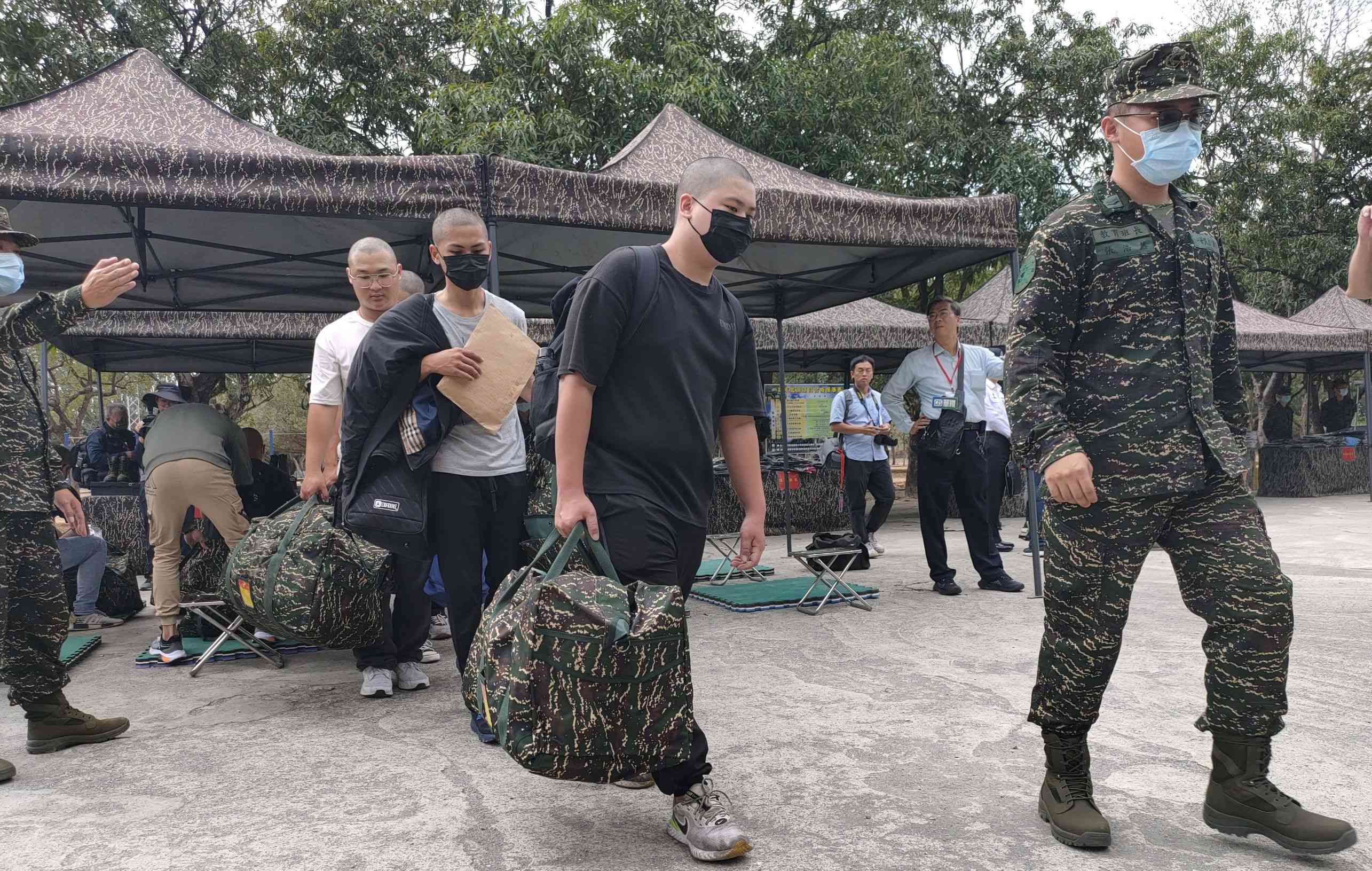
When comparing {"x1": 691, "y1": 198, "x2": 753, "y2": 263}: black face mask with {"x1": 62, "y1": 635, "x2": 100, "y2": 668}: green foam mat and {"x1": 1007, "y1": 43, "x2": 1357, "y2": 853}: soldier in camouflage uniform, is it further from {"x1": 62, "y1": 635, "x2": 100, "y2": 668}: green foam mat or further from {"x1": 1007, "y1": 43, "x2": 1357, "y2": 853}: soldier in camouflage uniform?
{"x1": 62, "y1": 635, "x2": 100, "y2": 668}: green foam mat

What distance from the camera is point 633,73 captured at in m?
14.2

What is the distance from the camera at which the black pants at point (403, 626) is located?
14.0 ft

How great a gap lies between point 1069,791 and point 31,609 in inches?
137

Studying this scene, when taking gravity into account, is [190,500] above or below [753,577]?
above

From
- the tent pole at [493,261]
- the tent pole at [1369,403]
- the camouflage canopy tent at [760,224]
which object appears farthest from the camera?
the tent pole at [1369,403]

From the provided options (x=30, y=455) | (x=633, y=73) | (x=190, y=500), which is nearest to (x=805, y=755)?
(x=30, y=455)

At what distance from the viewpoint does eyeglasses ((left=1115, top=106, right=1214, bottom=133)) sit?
2570 millimetres

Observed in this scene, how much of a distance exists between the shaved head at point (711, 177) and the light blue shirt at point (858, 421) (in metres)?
5.96

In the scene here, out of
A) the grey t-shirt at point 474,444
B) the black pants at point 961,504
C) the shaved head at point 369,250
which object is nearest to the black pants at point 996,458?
the black pants at point 961,504

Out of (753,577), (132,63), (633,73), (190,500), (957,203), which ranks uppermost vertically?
(633,73)

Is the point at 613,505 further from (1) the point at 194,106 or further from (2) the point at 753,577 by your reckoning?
(2) the point at 753,577

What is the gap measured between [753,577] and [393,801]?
519cm

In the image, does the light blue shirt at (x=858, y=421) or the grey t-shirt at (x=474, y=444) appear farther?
the light blue shirt at (x=858, y=421)

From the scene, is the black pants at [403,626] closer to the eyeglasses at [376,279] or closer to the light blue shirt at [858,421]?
the eyeglasses at [376,279]
